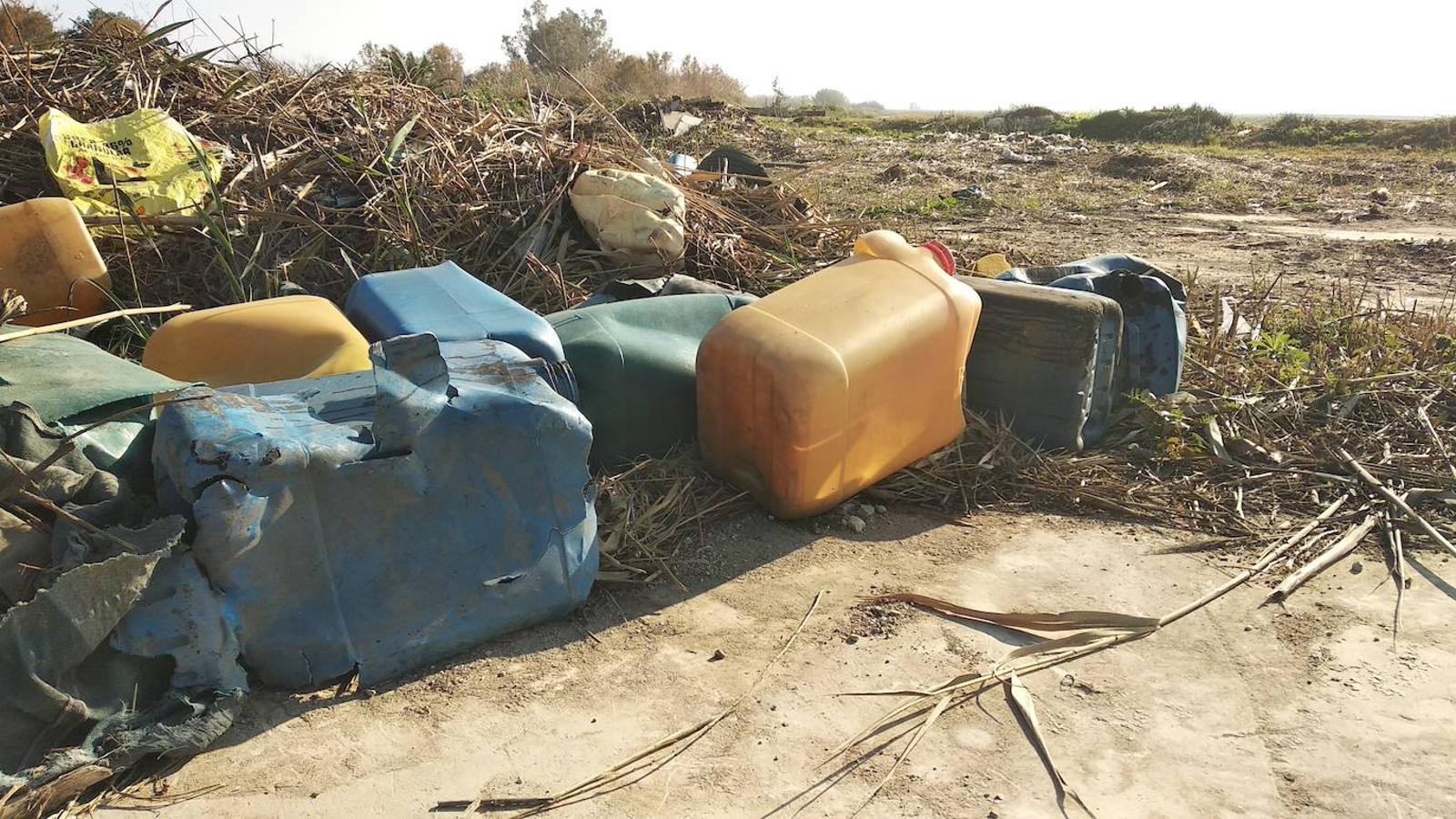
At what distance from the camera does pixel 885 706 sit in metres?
2.52

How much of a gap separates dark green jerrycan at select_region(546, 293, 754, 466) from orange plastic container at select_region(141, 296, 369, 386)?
719mm

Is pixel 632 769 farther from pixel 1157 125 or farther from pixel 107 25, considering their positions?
pixel 1157 125

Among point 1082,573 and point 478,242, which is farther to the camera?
point 478,242

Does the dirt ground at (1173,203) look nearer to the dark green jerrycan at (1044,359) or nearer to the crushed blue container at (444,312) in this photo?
the dark green jerrycan at (1044,359)

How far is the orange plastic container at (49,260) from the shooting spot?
3.84 m

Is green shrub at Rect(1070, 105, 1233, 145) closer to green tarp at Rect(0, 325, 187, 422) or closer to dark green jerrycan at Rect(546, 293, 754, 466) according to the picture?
dark green jerrycan at Rect(546, 293, 754, 466)

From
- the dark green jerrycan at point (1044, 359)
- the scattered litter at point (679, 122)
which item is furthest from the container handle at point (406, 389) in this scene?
the scattered litter at point (679, 122)

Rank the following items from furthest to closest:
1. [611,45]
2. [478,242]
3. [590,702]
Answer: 1. [611,45]
2. [478,242]
3. [590,702]

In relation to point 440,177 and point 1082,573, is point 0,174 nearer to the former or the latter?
point 440,177

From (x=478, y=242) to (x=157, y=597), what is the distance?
2939mm

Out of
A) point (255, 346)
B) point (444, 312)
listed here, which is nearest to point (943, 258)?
point (444, 312)

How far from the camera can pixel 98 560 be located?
2.29m

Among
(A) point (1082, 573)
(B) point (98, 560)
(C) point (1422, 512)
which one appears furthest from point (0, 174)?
(C) point (1422, 512)

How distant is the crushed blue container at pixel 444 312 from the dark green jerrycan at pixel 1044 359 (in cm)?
175
